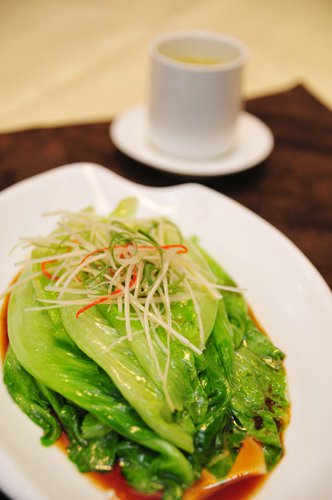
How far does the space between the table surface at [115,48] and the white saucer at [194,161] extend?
448 millimetres

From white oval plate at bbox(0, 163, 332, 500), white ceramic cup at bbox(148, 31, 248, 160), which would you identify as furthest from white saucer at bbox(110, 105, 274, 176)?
white oval plate at bbox(0, 163, 332, 500)

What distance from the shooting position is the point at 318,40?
494cm

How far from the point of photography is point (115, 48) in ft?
14.7

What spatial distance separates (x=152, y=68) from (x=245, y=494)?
2241mm

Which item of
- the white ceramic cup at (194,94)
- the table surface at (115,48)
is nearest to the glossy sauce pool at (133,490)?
the white ceramic cup at (194,94)

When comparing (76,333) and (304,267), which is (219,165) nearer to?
(304,267)

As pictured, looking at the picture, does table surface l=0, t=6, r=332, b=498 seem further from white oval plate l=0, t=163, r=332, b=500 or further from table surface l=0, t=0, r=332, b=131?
white oval plate l=0, t=163, r=332, b=500

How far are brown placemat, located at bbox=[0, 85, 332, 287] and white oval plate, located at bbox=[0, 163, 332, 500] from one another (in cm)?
42

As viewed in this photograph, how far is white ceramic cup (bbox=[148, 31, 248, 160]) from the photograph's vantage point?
108 inches

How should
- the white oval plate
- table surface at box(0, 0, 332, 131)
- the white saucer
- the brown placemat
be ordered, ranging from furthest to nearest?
table surface at box(0, 0, 332, 131), the white saucer, the brown placemat, the white oval plate

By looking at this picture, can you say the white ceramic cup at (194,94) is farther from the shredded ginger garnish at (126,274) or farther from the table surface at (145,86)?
the shredded ginger garnish at (126,274)

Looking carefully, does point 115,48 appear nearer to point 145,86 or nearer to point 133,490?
point 145,86

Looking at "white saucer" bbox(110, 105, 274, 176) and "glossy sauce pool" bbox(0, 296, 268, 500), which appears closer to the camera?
"glossy sauce pool" bbox(0, 296, 268, 500)

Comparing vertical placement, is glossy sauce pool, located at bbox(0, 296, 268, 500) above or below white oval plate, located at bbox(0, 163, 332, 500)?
below
